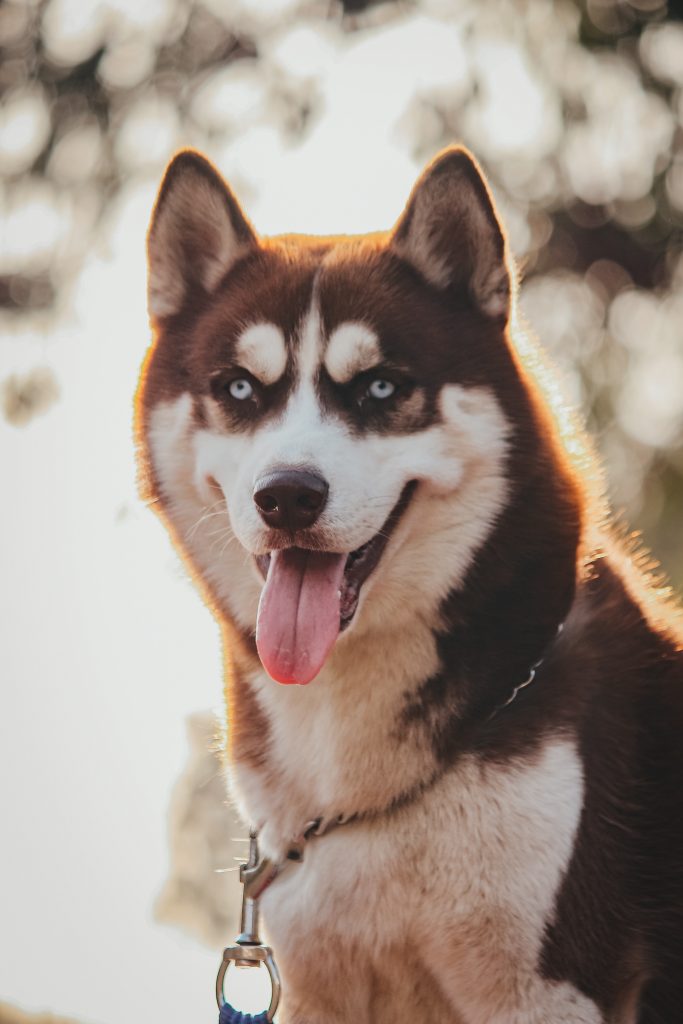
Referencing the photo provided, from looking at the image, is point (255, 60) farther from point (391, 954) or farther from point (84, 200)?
point (391, 954)

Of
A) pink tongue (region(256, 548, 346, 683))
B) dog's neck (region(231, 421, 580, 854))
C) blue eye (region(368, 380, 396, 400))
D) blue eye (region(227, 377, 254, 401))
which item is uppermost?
blue eye (region(227, 377, 254, 401))

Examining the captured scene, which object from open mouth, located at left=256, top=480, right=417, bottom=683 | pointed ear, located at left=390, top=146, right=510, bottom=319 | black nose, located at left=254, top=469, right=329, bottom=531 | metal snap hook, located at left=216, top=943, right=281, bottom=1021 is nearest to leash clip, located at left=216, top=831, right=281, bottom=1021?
metal snap hook, located at left=216, top=943, right=281, bottom=1021

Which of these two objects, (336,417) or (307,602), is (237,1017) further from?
(336,417)

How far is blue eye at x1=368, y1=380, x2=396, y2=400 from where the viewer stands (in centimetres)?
288

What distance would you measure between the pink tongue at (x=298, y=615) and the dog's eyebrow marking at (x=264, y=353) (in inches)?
17.9

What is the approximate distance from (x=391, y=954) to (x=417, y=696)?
57 cm

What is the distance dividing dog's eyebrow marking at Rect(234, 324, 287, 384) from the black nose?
393mm

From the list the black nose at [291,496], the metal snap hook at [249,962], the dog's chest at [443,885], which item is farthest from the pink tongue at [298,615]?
the metal snap hook at [249,962]

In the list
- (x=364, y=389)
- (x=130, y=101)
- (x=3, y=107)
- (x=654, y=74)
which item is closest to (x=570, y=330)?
(x=654, y=74)

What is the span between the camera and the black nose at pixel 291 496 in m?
2.60

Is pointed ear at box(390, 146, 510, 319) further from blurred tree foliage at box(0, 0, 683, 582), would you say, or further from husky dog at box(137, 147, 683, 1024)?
blurred tree foliage at box(0, 0, 683, 582)

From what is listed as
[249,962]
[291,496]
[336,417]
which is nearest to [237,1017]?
[249,962]

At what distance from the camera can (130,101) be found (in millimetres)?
7734

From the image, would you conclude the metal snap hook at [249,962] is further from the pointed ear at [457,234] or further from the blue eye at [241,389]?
the pointed ear at [457,234]
